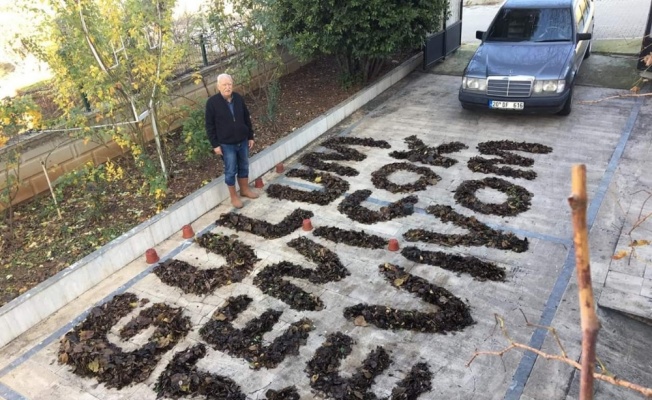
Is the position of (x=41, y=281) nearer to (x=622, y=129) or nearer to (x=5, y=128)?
(x=5, y=128)

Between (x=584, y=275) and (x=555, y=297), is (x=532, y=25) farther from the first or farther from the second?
(x=584, y=275)

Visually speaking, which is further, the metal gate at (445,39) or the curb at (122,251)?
the metal gate at (445,39)

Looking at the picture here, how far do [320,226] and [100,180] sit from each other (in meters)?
3.51

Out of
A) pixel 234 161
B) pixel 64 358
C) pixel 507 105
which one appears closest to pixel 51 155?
pixel 234 161

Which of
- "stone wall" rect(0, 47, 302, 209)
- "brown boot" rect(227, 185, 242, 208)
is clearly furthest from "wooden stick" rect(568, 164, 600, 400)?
"stone wall" rect(0, 47, 302, 209)

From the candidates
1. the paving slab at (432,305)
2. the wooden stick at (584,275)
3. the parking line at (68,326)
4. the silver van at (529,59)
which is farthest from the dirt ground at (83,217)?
the wooden stick at (584,275)

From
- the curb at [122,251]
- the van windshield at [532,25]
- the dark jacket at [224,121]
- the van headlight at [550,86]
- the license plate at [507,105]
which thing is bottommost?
the curb at [122,251]

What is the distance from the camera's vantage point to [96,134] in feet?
24.8

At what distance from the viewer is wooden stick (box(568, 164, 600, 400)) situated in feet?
4.11

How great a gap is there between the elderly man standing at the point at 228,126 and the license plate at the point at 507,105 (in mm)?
4465

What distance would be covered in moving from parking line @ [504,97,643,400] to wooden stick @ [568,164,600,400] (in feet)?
9.77

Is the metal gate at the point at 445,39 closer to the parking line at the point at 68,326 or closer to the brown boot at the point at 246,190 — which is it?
the brown boot at the point at 246,190

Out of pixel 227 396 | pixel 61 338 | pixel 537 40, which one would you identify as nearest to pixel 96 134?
pixel 61 338

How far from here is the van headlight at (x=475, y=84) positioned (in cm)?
888
